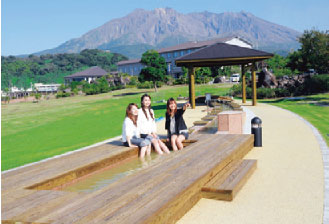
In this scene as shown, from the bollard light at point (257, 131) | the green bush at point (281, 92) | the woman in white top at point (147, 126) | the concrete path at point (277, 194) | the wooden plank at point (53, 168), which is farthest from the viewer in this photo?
the green bush at point (281, 92)

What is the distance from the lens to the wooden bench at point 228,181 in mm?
5188

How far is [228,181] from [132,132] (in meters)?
3.16

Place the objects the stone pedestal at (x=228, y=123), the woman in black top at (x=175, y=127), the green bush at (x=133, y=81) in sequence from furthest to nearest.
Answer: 1. the green bush at (x=133, y=81)
2. the stone pedestal at (x=228, y=123)
3. the woman in black top at (x=175, y=127)

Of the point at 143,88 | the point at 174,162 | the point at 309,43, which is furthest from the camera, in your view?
the point at 143,88

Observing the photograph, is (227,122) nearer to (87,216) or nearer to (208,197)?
(208,197)

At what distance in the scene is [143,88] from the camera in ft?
206

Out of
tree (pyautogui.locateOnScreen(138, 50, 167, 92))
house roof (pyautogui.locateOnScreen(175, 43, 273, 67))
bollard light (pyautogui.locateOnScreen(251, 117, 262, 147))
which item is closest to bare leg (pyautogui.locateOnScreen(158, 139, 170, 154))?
bollard light (pyautogui.locateOnScreen(251, 117, 262, 147))

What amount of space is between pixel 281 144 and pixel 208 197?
17.0 feet

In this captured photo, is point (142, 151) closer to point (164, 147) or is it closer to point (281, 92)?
point (164, 147)

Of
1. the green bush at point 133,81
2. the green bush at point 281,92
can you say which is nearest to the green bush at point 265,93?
the green bush at point 281,92

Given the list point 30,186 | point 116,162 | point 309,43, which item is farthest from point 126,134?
point 309,43

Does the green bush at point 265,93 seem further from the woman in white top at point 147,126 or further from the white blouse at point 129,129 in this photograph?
the white blouse at point 129,129

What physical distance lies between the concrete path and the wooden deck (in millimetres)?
416

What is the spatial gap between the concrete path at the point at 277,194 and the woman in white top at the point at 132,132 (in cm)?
257
